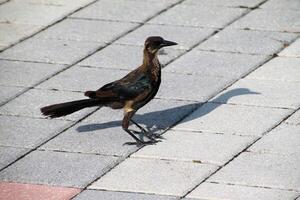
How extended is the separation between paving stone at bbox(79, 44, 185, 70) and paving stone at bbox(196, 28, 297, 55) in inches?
17.5

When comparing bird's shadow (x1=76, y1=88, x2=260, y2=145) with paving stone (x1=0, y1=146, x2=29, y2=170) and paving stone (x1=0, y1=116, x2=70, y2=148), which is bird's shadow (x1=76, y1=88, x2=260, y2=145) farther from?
paving stone (x1=0, y1=146, x2=29, y2=170)

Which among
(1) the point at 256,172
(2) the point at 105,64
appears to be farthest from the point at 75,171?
(2) the point at 105,64

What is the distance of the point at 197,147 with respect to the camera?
31.1ft

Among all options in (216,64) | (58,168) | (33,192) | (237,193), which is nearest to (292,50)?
(216,64)

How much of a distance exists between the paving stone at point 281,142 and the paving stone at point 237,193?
0.88m

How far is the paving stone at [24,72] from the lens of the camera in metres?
11.2

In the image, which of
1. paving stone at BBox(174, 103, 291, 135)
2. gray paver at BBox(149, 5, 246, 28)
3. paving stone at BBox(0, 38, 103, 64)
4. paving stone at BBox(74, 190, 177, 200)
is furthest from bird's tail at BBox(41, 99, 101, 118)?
gray paver at BBox(149, 5, 246, 28)

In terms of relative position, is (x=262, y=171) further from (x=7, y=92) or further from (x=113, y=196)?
(x=7, y=92)

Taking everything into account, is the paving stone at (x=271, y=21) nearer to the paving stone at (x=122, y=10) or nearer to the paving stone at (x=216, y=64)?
the paving stone at (x=216, y=64)

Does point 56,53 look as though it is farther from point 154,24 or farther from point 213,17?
point 213,17

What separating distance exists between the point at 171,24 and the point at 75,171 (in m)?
4.33

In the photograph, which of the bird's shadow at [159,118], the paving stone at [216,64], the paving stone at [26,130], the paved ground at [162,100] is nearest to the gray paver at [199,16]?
the paved ground at [162,100]

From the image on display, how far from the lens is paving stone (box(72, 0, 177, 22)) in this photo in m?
13.2

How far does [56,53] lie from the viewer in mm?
12055
